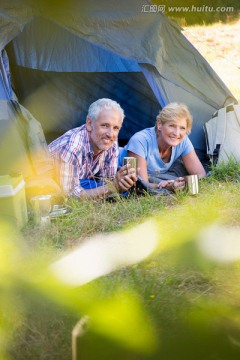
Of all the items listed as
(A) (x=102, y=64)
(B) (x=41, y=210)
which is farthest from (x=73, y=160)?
(A) (x=102, y=64)

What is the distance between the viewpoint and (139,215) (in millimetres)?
3627

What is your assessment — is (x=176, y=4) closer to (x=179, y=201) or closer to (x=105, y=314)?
(x=179, y=201)

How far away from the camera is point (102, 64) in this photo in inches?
227

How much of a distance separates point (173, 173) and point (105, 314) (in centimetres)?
238

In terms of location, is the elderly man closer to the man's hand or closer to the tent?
the man's hand

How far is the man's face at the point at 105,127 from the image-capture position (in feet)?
12.9

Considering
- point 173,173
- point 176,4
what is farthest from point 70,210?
point 176,4

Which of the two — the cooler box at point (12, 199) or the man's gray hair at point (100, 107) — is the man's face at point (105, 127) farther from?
the cooler box at point (12, 199)

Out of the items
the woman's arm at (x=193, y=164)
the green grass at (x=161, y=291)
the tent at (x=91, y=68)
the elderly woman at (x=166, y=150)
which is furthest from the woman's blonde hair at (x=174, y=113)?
the green grass at (x=161, y=291)

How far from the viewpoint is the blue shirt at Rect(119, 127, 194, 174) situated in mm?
4328

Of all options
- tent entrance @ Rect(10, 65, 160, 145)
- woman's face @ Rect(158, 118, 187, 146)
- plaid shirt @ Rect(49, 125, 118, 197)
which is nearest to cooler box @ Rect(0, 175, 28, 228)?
plaid shirt @ Rect(49, 125, 118, 197)

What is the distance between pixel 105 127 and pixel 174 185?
2.06ft

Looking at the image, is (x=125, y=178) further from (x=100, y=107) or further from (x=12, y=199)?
(x=12, y=199)

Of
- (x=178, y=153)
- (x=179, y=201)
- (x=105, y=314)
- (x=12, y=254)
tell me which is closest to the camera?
(x=105, y=314)
